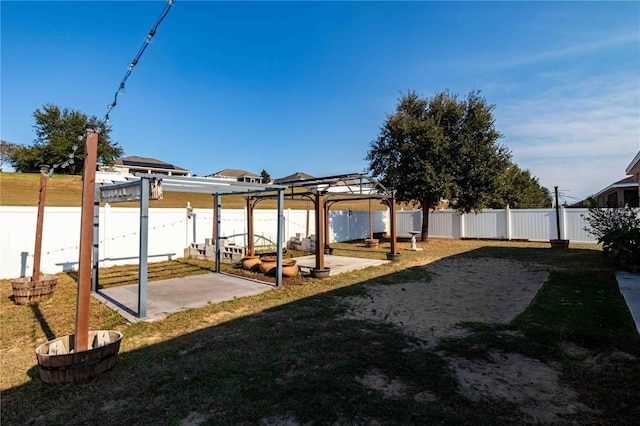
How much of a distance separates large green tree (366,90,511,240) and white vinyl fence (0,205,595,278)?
2.72 metres

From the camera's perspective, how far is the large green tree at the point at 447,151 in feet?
48.5

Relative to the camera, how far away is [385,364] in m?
3.38

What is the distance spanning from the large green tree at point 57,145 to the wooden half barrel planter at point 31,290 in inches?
1058

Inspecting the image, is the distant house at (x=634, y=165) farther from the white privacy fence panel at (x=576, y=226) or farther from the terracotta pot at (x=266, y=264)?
the terracotta pot at (x=266, y=264)

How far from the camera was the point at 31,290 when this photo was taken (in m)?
5.80

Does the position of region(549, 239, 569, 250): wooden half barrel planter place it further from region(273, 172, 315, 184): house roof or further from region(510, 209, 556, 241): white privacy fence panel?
region(273, 172, 315, 184): house roof

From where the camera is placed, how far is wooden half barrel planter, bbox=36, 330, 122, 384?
291 centimetres

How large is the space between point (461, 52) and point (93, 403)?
1085 centimetres

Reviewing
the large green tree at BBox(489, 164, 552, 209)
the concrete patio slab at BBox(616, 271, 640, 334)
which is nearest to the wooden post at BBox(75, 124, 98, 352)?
the concrete patio slab at BBox(616, 271, 640, 334)

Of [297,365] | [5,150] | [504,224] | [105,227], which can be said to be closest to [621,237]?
[297,365]

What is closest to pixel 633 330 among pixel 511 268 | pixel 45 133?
pixel 511 268

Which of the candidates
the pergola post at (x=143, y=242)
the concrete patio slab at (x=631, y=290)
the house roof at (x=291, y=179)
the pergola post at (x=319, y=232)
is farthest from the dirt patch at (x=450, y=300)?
the house roof at (x=291, y=179)

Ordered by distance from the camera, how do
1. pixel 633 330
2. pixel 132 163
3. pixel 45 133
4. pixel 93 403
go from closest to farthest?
pixel 93 403 < pixel 633 330 < pixel 45 133 < pixel 132 163

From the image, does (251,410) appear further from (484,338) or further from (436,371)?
(484,338)
